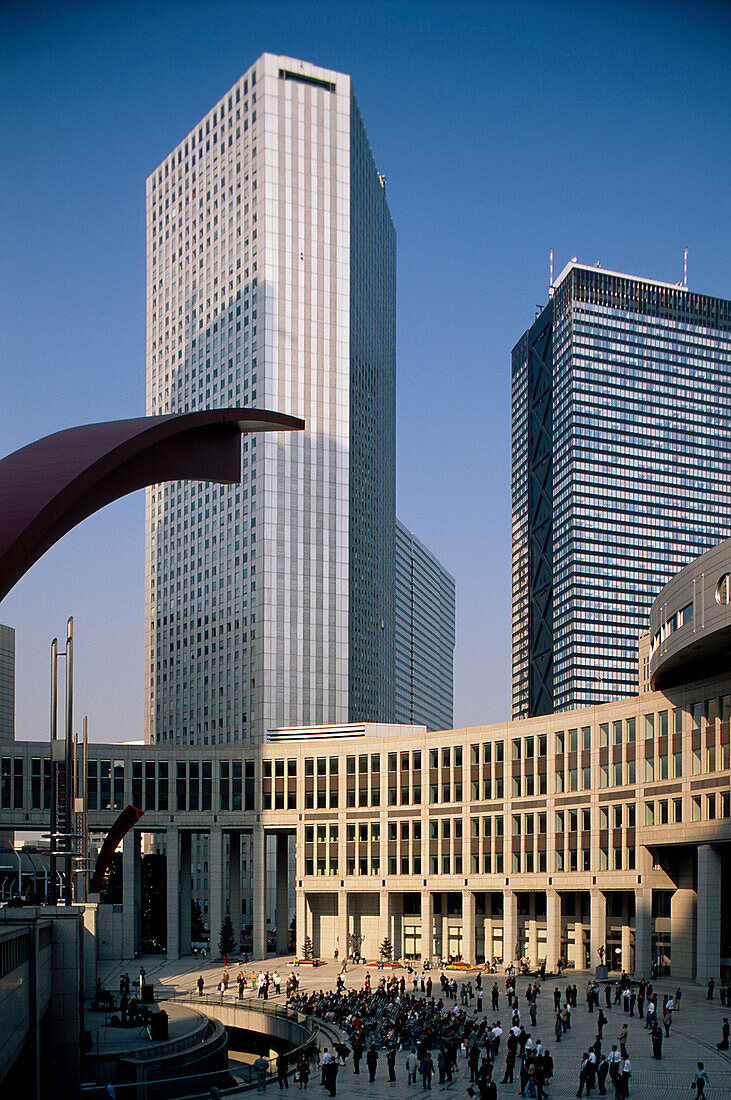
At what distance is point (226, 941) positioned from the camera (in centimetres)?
10062

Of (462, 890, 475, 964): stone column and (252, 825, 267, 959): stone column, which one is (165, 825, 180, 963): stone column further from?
(462, 890, 475, 964): stone column

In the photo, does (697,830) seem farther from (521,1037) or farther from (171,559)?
(171,559)

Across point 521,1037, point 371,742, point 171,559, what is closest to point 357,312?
point 171,559

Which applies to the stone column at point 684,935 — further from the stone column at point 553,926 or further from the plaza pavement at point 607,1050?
the stone column at point 553,926

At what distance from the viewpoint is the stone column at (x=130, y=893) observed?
103 metres

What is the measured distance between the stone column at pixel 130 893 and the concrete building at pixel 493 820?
170mm

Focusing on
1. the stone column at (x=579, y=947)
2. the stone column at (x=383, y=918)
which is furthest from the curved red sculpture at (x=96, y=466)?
the stone column at (x=383, y=918)

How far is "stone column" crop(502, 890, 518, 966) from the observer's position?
92.3 metres

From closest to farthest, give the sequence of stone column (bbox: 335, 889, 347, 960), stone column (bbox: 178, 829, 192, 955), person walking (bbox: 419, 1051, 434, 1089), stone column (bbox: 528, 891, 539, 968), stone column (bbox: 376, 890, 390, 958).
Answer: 1. person walking (bbox: 419, 1051, 434, 1089)
2. stone column (bbox: 528, 891, 539, 968)
3. stone column (bbox: 376, 890, 390, 958)
4. stone column (bbox: 335, 889, 347, 960)
5. stone column (bbox: 178, 829, 192, 955)

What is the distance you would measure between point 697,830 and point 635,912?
40.0ft

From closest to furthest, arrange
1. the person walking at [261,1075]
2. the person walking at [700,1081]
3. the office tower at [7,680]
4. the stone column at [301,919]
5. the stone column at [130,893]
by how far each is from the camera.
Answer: the person walking at [700,1081], the person walking at [261,1075], the stone column at [130,893], the stone column at [301,919], the office tower at [7,680]

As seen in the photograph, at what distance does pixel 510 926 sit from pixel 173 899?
29.4 m

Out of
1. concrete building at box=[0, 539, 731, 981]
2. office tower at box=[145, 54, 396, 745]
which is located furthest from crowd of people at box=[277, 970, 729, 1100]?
office tower at box=[145, 54, 396, 745]

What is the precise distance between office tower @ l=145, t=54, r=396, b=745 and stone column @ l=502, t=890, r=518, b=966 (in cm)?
7096
